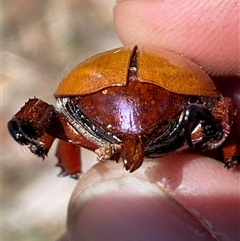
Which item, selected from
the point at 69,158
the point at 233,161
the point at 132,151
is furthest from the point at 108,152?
the point at 69,158

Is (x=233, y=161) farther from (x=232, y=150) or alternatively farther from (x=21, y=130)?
(x=21, y=130)

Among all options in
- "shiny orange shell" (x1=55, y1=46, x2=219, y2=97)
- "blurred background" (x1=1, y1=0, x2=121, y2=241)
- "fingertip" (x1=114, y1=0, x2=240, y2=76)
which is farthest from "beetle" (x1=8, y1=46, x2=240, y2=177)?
"blurred background" (x1=1, y1=0, x2=121, y2=241)

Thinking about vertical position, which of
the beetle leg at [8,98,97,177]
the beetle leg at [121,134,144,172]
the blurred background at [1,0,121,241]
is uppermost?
the beetle leg at [8,98,97,177]

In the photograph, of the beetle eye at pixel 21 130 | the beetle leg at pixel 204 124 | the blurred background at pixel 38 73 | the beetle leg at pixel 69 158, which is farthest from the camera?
the blurred background at pixel 38 73

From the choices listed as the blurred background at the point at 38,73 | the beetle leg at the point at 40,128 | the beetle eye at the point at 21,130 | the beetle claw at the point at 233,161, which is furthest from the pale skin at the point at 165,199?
the blurred background at the point at 38,73

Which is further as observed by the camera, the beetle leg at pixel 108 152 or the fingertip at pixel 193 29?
the fingertip at pixel 193 29

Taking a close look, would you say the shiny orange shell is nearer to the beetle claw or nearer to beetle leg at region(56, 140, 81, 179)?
the beetle claw

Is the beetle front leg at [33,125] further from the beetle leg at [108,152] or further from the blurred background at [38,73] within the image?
the blurred background at [38,73]

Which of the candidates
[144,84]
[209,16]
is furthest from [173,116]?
[209,16]
